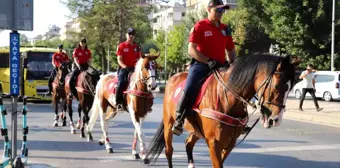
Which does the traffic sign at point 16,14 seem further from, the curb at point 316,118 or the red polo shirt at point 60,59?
the curb at point 316,118

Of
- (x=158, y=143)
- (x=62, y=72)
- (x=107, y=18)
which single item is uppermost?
(x=107, y=18)

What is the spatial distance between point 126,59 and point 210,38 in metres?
4.62

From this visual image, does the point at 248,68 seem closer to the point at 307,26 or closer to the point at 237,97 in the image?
the point at 237,97

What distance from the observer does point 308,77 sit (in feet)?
65.4

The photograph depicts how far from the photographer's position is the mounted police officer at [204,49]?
634cm

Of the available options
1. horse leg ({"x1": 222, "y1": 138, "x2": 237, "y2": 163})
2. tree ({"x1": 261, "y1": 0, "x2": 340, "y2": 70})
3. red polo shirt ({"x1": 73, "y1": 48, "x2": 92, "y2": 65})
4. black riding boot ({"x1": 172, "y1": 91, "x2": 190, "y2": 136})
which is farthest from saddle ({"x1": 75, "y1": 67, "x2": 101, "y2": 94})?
tree ({"x1": 261, "y1": 0, "x2": 340, "y2": 70})

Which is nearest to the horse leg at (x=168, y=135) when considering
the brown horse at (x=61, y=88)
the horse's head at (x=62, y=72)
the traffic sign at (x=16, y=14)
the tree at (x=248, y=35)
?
the traffic sign at (x=16, y=14)

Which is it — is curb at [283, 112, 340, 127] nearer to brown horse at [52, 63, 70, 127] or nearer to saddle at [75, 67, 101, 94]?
saddle at [75, 67, 101, 94]

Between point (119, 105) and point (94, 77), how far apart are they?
2.98 metres

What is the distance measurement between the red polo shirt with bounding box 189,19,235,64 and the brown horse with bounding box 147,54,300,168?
0.34 meters

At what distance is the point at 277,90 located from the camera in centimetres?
519

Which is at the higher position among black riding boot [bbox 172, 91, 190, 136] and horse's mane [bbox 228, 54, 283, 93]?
horse's mane [bbox 228, 54, 283, 93]

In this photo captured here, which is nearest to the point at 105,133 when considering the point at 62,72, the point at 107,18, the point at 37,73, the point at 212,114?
the point at 212,114

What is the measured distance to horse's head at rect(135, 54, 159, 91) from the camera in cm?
942
